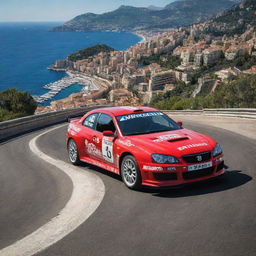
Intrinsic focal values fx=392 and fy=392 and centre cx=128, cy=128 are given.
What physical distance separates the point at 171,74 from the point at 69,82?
4527 centimetres

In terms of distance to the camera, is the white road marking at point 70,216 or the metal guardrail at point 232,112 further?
the metal guardrail at point 232,112

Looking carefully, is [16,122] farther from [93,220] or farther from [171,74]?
[171,74]

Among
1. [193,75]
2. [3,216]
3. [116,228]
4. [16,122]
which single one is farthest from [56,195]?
[193,75]

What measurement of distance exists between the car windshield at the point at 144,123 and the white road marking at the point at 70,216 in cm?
117

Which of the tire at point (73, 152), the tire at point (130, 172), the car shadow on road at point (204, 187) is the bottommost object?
the tire at point (73, 152)

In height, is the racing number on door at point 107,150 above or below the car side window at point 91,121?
below

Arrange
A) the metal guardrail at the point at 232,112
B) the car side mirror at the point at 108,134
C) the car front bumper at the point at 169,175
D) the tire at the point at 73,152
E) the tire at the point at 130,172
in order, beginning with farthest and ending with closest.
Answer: the metal guardrail at the point at 232,112 → the tire at the point at 73,152 → the car side mirror at the point at 108,134 → the tire at the point at 130,172 → the car front bumper at the point at 169,175

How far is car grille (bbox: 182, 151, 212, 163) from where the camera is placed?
647 cm

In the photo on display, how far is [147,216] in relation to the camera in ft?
17.8

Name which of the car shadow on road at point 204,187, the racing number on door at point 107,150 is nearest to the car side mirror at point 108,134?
the racing number on door at point 107,150

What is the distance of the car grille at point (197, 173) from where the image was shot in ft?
21.1

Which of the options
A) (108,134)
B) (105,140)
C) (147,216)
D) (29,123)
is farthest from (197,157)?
(29,123)

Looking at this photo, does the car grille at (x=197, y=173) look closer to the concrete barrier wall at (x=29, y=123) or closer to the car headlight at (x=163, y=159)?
the car headlight at (x=163, y=159)

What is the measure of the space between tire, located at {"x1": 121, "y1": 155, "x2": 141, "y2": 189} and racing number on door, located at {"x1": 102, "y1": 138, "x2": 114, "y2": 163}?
0.54 m
